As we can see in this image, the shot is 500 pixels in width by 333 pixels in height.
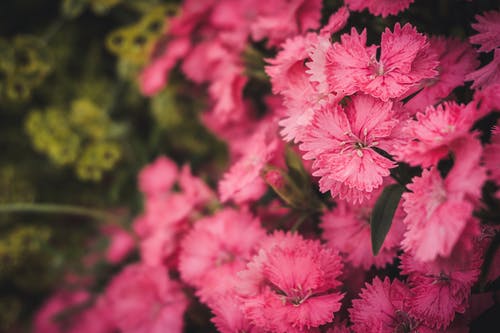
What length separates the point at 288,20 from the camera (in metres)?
0.81

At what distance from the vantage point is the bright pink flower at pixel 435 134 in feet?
1.63

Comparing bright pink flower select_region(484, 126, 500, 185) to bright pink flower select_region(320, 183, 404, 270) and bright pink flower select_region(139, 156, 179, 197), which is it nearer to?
bright pink flower select_region(320, 183, 404, 270)

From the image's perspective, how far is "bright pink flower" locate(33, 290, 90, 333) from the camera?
1.16 meters

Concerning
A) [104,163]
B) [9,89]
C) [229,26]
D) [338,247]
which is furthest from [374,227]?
[9,89]

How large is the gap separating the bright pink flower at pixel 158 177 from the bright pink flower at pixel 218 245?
0.91 feet

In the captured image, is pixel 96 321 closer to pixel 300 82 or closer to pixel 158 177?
pixel 158 177

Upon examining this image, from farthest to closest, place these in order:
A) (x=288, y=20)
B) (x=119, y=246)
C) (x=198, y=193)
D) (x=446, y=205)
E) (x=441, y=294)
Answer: (x=119, y=246), (x=198, y=193), (x=288, y=20), (x=441, y=294), (x=446, y=205)

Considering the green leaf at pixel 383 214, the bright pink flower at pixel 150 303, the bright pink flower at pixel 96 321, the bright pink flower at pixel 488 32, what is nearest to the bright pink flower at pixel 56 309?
the bright pink flower at pixel 96 321

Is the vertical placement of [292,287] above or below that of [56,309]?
above

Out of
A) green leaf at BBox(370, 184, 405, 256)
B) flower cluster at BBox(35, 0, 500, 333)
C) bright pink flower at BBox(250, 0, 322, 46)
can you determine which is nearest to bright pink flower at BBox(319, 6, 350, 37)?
flower cluster at BBox(35, 0, 500, 333)

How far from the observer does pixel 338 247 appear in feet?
2.36

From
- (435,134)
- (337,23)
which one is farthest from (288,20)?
(435,134)

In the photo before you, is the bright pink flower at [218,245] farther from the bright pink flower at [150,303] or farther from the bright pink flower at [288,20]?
the bright pink flower at [288,20]

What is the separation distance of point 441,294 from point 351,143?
23cm
